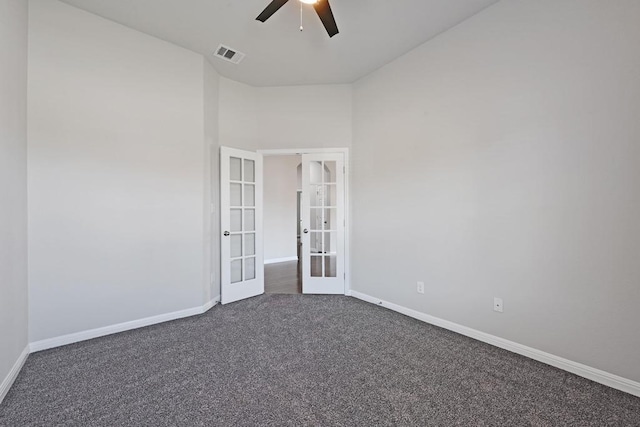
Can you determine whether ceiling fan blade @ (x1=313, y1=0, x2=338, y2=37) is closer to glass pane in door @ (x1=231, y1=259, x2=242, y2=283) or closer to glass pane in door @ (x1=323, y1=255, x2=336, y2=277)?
glass pane in door @ (x1=323, y1=255, x2=336, y2=277)

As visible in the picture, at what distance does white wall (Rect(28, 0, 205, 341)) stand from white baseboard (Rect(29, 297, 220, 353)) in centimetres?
5

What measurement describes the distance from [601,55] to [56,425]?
4.29 meters

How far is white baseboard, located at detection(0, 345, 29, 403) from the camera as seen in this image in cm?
186

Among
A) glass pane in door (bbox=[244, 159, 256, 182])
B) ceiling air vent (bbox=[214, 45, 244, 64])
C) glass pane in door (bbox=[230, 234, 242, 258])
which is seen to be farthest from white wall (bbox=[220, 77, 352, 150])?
glass pane in door (bbox=[230, 234, 242, 258])

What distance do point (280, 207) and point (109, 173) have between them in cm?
458

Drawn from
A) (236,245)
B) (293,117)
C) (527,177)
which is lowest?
(236,245)

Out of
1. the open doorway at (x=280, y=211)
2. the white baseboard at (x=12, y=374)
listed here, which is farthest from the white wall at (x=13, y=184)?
the open doorway at (x=280, y=211)

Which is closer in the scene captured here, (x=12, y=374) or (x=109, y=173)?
(x=12, y=374)

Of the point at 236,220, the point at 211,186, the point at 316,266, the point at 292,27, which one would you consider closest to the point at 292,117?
the point at 292,27

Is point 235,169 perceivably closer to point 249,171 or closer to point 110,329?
point 249,171

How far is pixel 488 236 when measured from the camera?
2.66 metres

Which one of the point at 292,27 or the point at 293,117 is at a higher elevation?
the point at 292,27

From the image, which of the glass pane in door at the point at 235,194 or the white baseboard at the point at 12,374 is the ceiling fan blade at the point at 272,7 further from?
the white baseboard at the point at 12,374

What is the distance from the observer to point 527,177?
2383 millimetres
